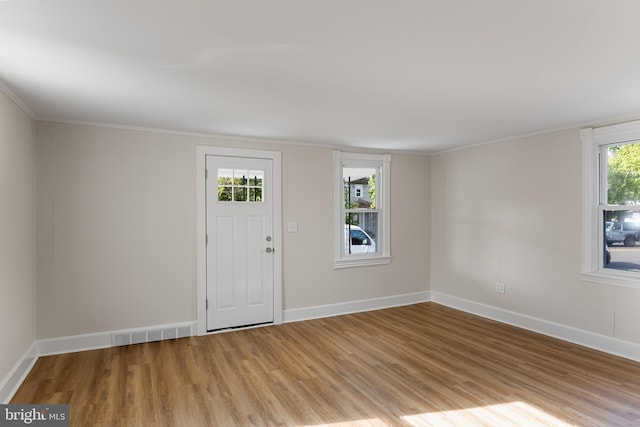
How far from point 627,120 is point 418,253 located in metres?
3.06

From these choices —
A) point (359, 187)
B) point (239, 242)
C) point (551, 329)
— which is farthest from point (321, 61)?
point (551, 329)

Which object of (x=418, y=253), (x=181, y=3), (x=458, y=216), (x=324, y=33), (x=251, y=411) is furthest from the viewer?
(x=418, y=253)

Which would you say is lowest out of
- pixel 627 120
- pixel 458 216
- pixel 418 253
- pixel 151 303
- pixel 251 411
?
pixel 251 411

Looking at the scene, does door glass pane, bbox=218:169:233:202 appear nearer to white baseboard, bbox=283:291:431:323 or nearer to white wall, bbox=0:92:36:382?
white baseboard, bbox=283:291:431:323

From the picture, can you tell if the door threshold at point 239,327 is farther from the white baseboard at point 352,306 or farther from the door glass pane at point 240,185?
the door glass pane at point 240,185

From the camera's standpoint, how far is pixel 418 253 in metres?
5.84

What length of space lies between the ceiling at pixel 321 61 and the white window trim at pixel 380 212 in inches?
57.4

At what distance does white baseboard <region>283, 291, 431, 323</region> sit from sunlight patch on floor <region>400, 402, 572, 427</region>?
247 cm

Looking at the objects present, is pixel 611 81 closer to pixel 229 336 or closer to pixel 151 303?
pixel 229 336

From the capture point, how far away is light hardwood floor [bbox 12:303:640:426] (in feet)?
8.45

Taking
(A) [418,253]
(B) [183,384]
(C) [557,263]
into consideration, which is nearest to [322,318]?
(A) [418,253]

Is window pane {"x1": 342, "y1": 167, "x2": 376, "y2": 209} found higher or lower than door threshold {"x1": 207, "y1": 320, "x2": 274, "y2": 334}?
higher

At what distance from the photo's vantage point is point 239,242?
179 inches

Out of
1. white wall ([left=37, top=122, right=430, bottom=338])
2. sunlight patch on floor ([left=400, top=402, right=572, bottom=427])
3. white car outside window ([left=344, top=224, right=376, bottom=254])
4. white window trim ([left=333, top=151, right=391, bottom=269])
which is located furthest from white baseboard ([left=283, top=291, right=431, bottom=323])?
sunlight patch on floor ([left=400, top=402, right=572, bottom=427])
